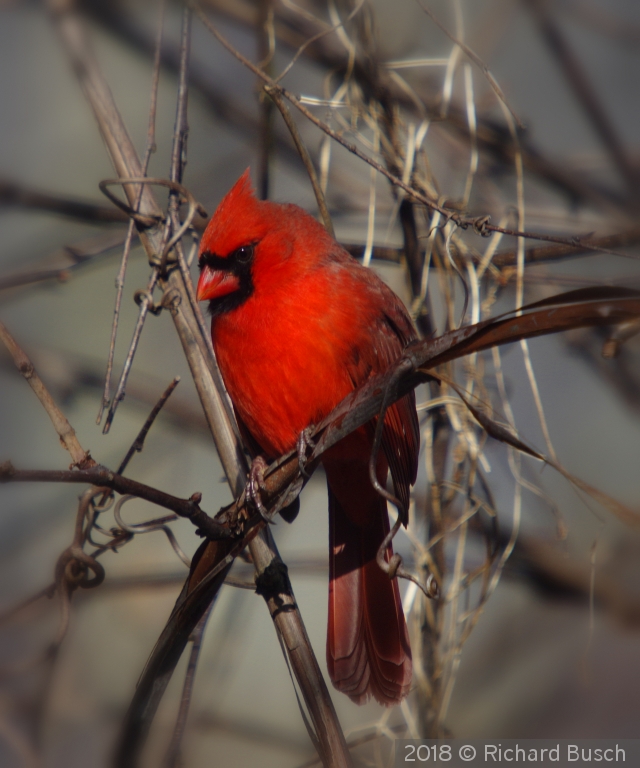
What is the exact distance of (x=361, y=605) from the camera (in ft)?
7.24

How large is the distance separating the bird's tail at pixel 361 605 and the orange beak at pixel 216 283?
0.57m

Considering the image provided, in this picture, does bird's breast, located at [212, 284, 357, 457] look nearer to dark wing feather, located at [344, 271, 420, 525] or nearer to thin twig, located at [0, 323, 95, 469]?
dark wing feather, located at [344, 271, 420, 525]

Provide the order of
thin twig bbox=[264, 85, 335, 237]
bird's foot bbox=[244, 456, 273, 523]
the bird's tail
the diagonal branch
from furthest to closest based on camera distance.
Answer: the bird's tail → thin twig bbox=[264, 85, 335, 237] → bird's foot bbox=[244, 456, 273, 523] → the diagonal branch

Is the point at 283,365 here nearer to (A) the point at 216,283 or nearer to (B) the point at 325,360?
(B) the point at 325,360

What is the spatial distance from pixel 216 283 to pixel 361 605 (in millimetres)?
974

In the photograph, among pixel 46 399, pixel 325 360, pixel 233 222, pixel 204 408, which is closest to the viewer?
pixel 46 399

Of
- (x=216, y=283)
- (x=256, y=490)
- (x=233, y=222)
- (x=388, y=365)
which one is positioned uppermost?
(x=233, y=222)

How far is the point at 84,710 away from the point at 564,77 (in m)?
2.88

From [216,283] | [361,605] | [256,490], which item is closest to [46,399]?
[256,490]

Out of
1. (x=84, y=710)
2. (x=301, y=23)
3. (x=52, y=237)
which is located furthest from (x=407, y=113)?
(x=84, y=710)

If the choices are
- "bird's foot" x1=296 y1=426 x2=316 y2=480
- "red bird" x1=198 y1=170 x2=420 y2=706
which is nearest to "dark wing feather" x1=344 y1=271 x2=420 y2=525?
"red bird" x1=198 y1=170 x2=420 y2=706

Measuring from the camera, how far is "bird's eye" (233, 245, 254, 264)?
2146 mm

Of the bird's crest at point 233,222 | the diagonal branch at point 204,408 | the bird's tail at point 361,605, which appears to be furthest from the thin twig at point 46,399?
the bird's tail at point 361,605

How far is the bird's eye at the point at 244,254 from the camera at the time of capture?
215 cm
